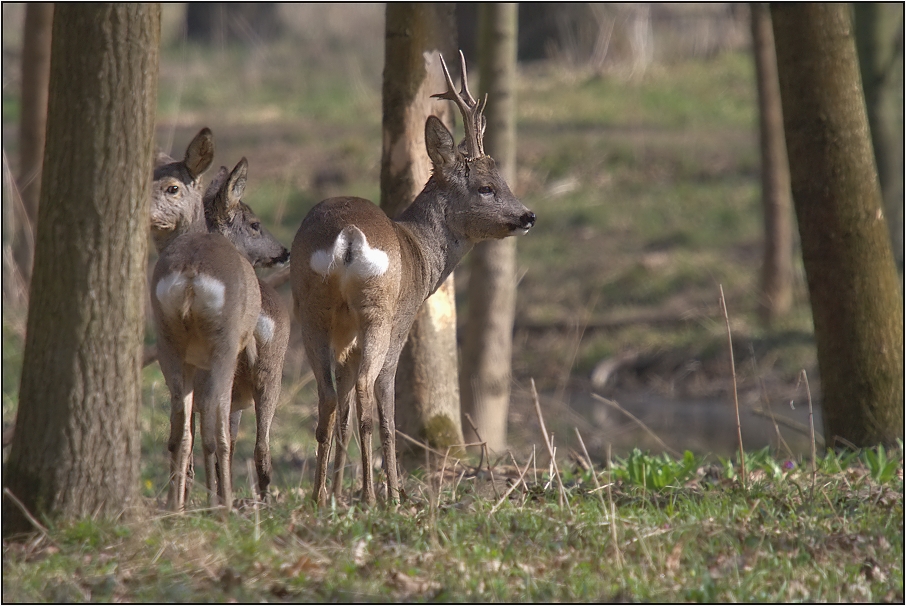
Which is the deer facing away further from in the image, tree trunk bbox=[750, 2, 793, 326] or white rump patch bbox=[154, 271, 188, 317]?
tree trunk bbox=[750, 2, 793, 326]

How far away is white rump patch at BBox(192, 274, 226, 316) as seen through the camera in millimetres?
4441

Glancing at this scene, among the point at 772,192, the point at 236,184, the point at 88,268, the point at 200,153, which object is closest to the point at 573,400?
the point at 772,192

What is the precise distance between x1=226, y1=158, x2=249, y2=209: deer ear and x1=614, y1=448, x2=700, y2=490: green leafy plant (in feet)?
8.00

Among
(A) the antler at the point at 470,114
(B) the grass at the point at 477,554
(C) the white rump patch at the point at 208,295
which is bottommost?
(B) the grass at the point at 477,554

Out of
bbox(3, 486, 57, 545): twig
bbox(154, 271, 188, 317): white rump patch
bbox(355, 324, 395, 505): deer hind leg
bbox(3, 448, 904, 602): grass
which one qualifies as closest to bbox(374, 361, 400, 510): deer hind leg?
bbox(355, 324, 395, 505): deer hind leg

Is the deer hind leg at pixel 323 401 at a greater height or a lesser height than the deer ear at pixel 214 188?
lesser

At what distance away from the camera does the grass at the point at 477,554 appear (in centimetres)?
385

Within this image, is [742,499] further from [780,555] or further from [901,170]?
[901,170]

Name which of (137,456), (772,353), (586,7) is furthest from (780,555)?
(586,7)

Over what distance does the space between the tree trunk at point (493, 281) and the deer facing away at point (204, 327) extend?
3.10m

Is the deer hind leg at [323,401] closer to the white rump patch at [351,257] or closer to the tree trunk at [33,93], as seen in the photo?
the white rump patch at [351,257]

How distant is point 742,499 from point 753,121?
16772 mm

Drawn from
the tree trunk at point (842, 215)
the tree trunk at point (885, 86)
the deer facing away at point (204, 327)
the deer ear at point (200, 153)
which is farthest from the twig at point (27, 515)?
the tree trunk at point (885, 86)

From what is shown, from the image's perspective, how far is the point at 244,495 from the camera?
5.50 m
